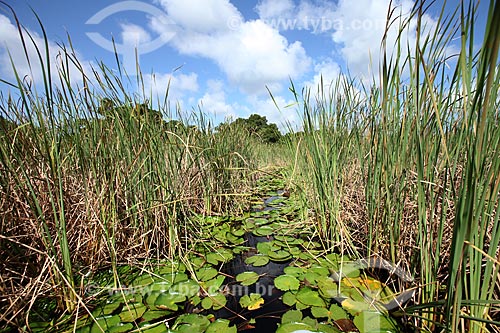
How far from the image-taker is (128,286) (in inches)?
47.5

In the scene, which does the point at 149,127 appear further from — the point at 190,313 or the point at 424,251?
the point at 424,251

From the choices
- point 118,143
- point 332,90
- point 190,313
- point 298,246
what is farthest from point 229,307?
point 332,90

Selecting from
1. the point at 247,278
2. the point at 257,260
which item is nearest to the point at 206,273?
the point at 247,278

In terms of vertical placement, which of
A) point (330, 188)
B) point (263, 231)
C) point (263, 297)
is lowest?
point (263, 297)

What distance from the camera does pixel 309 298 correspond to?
3.71ft

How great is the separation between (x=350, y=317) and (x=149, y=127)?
1.44 meters

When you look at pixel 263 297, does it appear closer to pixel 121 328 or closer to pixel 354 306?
pixel 354 306

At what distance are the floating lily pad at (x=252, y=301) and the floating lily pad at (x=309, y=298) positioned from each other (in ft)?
0.62

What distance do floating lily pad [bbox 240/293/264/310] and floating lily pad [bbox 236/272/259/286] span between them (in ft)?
0.32

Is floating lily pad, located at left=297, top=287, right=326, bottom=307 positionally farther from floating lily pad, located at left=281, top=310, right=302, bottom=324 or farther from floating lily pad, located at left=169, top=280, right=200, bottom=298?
floating lily pad, located at left=169, top=280, right=200, bottom=298

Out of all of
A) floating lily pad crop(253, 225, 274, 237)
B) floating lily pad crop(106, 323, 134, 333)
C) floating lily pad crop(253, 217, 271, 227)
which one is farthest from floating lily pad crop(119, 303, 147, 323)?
floating lily pad crop(253, 217, 271, 227)

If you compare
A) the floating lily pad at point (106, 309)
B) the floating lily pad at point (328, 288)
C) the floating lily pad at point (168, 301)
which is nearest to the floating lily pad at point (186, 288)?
the floating lily pad at point (168, 301)

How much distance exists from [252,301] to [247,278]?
0.19m

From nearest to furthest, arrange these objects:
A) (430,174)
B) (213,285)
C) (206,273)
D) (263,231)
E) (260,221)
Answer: (430,174) → (213,285) → (206,273) → (263,231) → (260,221)
